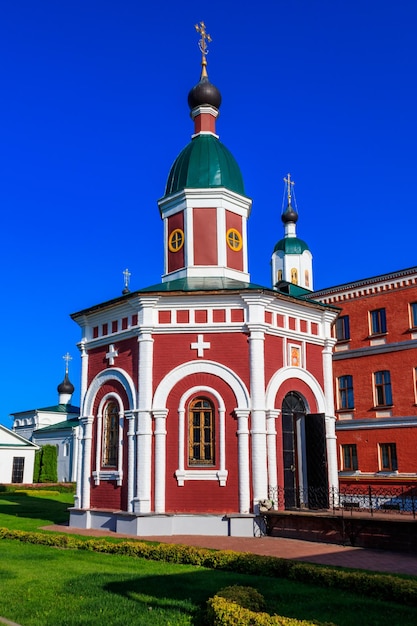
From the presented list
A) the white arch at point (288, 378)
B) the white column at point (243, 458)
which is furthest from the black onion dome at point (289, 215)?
the white column at point (243, 458)

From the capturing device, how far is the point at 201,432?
14.8 metres

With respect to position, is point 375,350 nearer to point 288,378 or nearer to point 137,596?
point 288,378

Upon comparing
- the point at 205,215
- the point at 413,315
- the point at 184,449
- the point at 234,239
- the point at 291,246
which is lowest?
the point at 184,449

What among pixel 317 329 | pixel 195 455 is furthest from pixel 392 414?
pixel 195 455

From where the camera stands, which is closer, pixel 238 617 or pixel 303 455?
pixel 238 617

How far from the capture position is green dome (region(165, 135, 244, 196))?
17.7 m

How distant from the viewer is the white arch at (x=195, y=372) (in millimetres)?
14781

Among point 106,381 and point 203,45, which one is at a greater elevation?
point 203,45

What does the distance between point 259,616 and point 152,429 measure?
8719 millimetres

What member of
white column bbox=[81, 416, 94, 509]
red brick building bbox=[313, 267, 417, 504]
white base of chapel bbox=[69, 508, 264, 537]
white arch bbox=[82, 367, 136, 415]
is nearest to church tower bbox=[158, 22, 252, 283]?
white arch bbox=[82, 367, 136, 415]

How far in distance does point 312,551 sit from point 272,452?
3.20 meters

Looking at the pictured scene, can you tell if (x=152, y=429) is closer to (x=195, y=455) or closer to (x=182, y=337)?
(x=195, y=455)

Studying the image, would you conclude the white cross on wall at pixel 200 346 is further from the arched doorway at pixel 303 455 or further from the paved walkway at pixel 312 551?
the paved walkway at pixel 312 551

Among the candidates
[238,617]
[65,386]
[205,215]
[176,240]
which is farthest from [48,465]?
[238,617]
